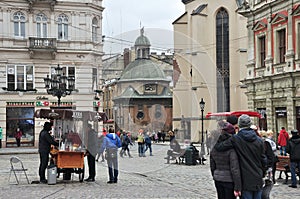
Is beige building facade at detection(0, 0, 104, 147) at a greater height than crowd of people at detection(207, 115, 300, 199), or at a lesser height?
greater

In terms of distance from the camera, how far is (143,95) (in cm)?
1173

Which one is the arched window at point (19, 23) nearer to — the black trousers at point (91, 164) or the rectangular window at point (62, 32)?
the rectangular window at point (62, 32)

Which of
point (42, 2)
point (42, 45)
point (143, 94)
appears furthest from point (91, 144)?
point (42, 2)

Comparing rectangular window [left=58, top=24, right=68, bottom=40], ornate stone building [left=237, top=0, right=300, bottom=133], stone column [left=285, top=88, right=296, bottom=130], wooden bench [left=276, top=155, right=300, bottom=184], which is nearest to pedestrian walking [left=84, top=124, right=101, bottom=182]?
wooden bench [left=276, top=155, right=300, bottom=184]

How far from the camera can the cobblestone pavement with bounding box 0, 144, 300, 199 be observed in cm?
1430

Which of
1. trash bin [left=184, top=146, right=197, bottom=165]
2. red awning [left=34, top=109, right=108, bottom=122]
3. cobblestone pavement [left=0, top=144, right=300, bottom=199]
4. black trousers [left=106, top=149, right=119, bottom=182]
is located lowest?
cobblestone pavement [left=0, top=144, right=300, bottom=199]

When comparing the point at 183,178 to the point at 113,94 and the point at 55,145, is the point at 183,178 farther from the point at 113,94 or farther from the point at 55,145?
the point at 113,94

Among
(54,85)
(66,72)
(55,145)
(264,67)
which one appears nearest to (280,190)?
(55,145)

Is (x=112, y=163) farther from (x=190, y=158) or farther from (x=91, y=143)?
(x=190, y=158)

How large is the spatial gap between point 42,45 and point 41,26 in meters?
1.58

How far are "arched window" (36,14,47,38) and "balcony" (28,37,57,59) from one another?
21.9 inches

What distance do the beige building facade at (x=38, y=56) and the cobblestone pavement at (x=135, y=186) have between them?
20287 mm

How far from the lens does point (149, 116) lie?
478 inches

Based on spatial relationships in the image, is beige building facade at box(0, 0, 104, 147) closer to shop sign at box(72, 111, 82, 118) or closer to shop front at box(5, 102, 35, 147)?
shop front at box(5, 102, 35, 147)
